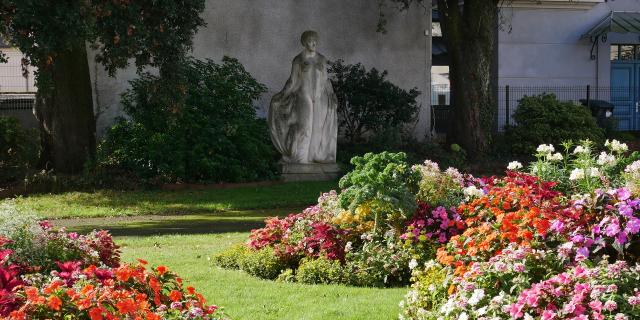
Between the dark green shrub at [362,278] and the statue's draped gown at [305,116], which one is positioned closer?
the dark green shrub at [362,278]

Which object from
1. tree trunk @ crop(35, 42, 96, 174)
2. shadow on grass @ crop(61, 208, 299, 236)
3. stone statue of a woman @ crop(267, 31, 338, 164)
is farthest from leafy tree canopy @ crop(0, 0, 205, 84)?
shadow on grass @ crop(61, 208, 299, 236)

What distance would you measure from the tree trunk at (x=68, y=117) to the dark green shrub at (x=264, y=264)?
11.0 meters

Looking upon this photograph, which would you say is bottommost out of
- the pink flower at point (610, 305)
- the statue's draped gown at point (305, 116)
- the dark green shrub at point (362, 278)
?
the dark green shrub at point (362, 278)

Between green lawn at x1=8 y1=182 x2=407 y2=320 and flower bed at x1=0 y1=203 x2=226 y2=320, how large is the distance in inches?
52.6

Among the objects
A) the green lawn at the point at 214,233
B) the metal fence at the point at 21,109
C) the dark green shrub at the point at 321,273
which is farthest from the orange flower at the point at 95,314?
the metal fence at the point at 21,109

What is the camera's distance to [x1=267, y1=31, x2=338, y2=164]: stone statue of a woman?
1922 centimetres

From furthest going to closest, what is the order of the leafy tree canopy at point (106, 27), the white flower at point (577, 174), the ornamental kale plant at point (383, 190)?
the leafy tree canopy at point (106, 27) → the ornamental kale plant at point (383, 190) → the white flower at point (577, 174)

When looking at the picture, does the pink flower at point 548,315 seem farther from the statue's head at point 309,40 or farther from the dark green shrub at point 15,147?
the dark green shrub at point 15,147

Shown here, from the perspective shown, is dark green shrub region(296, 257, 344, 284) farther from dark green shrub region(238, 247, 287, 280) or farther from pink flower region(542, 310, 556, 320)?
pink flower region(542, 310, 556, 320)

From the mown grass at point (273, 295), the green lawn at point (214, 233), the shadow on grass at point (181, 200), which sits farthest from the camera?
the shadow on grass at point (181, 200)

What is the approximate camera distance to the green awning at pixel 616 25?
29.1 metres

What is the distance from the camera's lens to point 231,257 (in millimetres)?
9789

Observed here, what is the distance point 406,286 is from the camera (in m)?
8.64

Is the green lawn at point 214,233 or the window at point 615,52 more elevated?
the window at point 615,52
